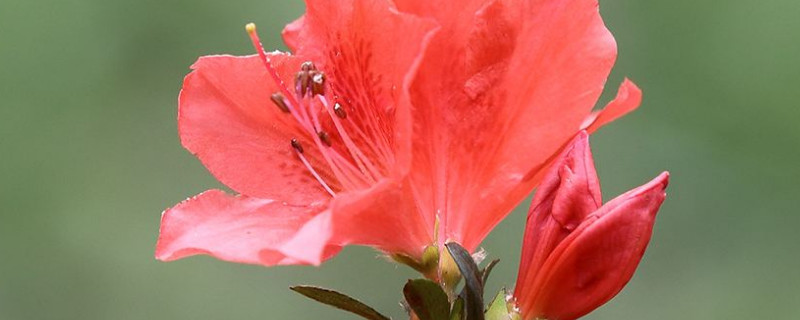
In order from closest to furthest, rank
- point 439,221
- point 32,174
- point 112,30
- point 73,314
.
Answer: point 439,221 < point 73,314 < point 32,174 < point 112,30

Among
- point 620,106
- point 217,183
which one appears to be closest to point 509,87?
point 620,106

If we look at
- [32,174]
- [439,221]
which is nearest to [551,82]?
[439,221]

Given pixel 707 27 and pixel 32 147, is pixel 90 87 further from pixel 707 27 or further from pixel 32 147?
pixel 707 27

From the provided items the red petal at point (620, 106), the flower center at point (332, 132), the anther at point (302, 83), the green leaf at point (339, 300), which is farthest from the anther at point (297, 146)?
the red petal at point (620, 106)

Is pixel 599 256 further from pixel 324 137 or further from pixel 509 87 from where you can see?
pixel 324 137

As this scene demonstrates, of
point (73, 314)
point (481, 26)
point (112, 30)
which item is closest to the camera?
point (481, 26)

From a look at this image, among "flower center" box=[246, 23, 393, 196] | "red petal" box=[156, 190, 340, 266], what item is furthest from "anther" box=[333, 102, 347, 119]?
"red petal" box=[156, 190, 340, 266]
